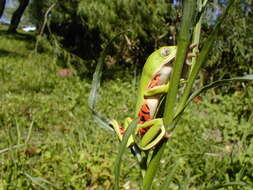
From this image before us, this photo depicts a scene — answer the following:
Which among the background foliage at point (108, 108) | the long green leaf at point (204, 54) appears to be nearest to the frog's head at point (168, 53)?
the long green leaf at point (204, 54)

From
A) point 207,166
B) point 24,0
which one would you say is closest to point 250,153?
point 207,166

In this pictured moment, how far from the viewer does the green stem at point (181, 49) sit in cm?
33

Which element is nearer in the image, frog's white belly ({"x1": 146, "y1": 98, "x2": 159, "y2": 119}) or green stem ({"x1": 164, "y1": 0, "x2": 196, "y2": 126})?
green stem ({"x1": 164, "y1": 0, "x2": 196, "y2": 126})

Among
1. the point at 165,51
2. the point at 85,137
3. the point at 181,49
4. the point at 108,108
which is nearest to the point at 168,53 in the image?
the point at 165,51

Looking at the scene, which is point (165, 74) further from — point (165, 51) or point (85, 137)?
point (85, 137)

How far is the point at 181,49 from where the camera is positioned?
365 mm

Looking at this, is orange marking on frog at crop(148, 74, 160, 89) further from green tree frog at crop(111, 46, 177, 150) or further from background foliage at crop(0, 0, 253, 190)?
background foliage at crop(0, 0, 253, 190)

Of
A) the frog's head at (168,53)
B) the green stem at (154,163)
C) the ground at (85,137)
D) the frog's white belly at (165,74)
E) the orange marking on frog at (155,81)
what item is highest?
the frog's head at (168,53)

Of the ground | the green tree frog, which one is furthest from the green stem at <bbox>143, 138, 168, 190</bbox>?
A: the ground

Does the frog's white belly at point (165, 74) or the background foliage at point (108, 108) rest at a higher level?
the frog's white belly at point (165, 74)

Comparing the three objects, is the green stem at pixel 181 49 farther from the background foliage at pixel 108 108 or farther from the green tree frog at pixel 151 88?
the background foliage at pixel 108 108

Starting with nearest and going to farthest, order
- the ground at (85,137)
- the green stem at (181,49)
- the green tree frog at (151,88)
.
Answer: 1. the green stem at (181,49)
2. the green tree frog at (151,88)
3. the ground at (85,137)

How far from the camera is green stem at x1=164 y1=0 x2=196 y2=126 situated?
334 mm

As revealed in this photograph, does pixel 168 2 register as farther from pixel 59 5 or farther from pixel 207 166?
pixel 207 166
